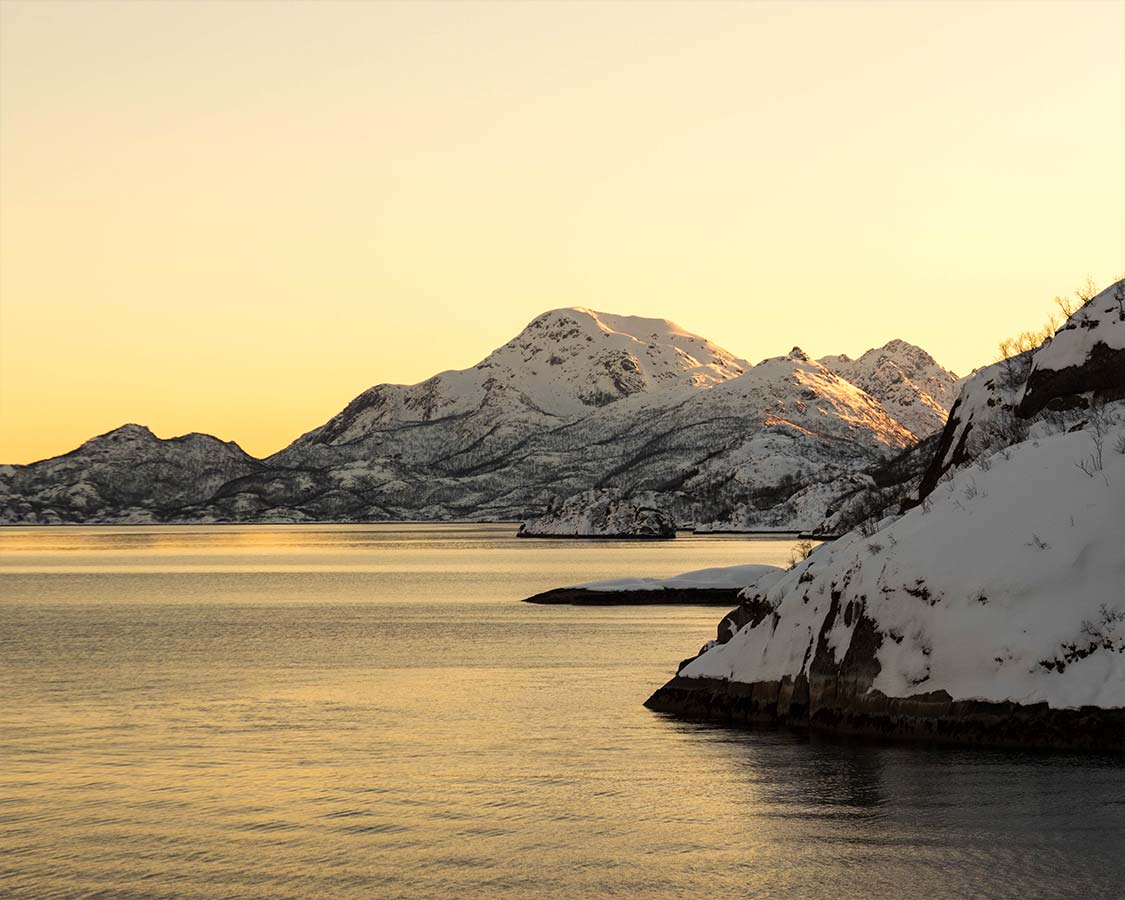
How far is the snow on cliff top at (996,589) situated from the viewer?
33.5 m

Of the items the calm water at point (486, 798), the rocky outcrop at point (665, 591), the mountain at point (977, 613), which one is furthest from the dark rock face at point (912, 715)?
the rocky outcrop at point (665, 591)

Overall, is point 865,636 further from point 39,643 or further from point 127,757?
point 39,643

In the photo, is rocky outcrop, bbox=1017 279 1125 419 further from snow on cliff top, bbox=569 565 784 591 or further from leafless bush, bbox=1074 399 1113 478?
snow on cliff top, bbox=569 565 784 591

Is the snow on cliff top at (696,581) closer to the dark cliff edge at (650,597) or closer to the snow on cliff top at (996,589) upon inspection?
the dark cliff edge at (650,597)

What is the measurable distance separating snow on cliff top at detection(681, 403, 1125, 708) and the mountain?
40mm

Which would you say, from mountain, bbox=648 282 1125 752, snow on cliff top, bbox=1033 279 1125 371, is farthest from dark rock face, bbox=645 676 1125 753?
snow on cliff top, bbox=1033 279 1125 371

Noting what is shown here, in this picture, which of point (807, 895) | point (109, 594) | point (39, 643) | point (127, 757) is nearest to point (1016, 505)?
point (807, 895)

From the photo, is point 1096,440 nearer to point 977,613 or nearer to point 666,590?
point 977,613

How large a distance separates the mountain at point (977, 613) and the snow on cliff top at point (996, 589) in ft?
0.13

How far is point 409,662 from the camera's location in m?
61.6

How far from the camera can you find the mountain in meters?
33.4

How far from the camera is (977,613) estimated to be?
114ft

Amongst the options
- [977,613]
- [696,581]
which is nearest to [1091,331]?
[977,613]

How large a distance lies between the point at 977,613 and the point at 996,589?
0.73 metres
